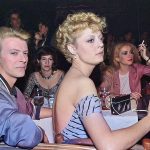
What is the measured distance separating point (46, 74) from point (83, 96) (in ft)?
10.8

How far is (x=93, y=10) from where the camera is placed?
12.0 metres

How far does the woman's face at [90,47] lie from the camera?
2.34 meters

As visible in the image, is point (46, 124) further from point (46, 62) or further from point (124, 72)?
point (124, 72)

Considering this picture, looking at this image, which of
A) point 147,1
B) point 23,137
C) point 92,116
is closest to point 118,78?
point 92,116

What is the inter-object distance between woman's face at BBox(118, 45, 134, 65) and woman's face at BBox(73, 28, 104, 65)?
10.2ft

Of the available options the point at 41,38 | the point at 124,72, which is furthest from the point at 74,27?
the point at 41,38

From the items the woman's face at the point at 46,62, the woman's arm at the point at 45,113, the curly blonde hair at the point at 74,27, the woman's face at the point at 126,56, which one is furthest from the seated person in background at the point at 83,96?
the woman's face at the point at 126,56

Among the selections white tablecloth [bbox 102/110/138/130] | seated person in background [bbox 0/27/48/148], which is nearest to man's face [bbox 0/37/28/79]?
seated person in background [bbox 0/27/48/148]

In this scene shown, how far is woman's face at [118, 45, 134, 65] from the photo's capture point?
5.44 m

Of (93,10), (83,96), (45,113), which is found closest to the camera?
(83,96)

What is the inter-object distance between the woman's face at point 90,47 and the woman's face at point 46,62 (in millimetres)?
3020

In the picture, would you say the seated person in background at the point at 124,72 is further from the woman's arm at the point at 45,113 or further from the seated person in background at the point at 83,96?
the seated person in background at the point at 83,96

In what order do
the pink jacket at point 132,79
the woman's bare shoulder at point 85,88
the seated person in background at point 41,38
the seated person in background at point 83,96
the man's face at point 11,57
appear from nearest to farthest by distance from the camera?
the seated person in background at point 83,96, the woman's bare shoulder at point 85,88, the man's face at point 11,57, the pink jacket at point 132,79, the seated person in background at point 41,38

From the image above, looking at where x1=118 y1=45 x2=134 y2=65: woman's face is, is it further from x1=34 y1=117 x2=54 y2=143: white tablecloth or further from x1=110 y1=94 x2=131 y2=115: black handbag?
x1=34 y1=117 x2=54 y2=143: white tablecloth
